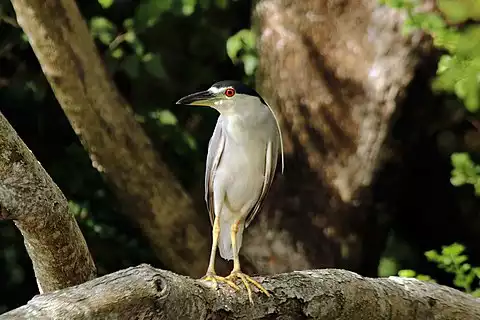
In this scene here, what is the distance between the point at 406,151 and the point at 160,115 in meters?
0.91

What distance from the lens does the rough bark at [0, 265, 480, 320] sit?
3.40 feet

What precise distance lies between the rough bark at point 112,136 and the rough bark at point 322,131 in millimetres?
231

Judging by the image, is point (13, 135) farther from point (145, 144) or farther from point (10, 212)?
point (145, 144)

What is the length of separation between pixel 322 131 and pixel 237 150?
3.29 feet

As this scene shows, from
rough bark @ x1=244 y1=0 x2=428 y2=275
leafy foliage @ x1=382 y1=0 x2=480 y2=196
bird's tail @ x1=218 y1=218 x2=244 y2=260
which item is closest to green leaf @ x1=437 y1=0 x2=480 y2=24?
leafy foliage @ x1=382 y1=0 x2=480 y2=196

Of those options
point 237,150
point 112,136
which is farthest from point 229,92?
point 112,136

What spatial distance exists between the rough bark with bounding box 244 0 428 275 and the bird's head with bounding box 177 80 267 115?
0.96 m

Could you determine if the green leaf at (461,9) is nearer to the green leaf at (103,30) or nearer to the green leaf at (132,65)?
the green leaf at (132,65)

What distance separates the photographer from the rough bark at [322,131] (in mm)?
2514

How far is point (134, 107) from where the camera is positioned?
3.06 metres

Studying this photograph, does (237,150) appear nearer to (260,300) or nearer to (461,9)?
(260,300)

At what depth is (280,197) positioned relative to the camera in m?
2.61

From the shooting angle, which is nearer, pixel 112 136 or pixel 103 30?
pixel 112 136

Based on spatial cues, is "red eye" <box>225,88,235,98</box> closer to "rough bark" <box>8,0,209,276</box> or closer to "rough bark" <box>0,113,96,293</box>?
"rough bark" <box>0,113,96,293</box>
